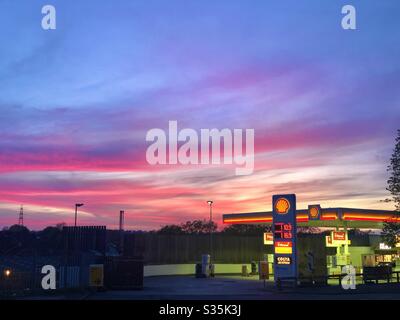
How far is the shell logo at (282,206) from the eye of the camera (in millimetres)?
35094

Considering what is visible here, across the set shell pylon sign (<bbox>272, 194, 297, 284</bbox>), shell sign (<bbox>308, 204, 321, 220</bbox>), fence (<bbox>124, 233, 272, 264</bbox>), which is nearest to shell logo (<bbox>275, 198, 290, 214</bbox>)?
shell pylon sign (<bbox>272, 194, 297, 284</bbox>)

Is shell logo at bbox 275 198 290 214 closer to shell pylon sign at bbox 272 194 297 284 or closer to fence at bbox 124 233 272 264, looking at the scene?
shell pylon sign at bbox 272 194 297 284

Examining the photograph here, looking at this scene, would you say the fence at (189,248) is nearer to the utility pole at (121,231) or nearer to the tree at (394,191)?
the utility pole at (121,231)

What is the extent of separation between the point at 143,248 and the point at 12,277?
24.2m

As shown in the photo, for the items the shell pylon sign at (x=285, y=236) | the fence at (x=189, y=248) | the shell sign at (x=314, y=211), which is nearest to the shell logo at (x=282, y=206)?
the shell pylon sign at (x=285, y=236)

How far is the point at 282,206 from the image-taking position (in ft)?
116

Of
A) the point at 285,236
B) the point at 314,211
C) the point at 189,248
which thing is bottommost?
the point at 189,248

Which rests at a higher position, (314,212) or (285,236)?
(314,212)

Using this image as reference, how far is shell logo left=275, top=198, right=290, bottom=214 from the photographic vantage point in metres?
35.1

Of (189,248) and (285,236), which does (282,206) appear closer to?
(285,236)

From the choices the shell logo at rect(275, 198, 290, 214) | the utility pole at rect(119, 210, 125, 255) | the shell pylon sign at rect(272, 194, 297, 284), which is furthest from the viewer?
the utility pole at rect(119, 210, 125, 255)

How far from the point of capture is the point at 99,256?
32.5m

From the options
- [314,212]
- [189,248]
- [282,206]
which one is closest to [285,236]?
[282,206]
